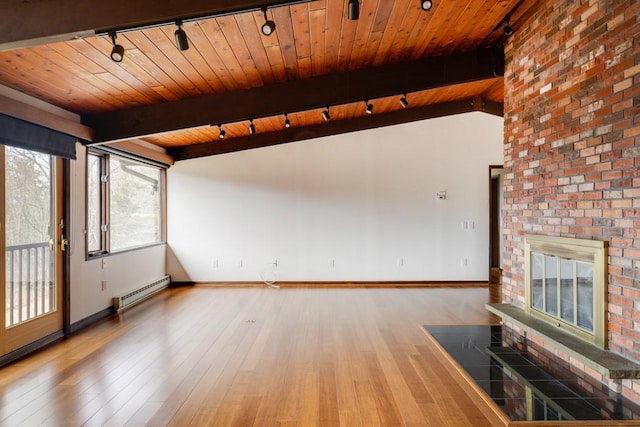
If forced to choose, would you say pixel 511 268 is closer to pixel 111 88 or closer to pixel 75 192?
pixel 111 88

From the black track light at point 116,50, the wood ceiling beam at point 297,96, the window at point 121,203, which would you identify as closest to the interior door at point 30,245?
the window at point 121,203

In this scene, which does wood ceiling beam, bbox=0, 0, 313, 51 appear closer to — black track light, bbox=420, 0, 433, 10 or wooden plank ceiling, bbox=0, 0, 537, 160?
wooden plank ceiling, bbox=0, 0, 537, 160

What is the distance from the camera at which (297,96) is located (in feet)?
13.8

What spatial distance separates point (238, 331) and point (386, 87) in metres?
3.15

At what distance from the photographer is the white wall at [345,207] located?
6688mm

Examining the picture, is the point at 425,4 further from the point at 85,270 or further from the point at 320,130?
the point at 85,270

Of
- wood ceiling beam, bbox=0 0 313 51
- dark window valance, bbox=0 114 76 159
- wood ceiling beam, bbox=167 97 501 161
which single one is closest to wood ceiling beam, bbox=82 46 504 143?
dark window valance, bbox=0 114 76 159

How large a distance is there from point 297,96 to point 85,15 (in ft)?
7.24

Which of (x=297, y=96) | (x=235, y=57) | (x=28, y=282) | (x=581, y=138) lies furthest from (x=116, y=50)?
(x=581, y=138)

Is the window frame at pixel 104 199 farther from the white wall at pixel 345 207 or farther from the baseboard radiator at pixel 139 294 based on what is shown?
the white wall at pixel 345 207

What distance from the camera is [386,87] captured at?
4305mm

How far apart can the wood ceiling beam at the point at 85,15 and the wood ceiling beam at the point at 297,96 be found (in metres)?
1.74


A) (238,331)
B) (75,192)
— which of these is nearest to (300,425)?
(238,331)

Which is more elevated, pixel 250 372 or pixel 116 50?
pixel 116 50
